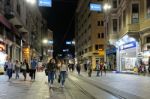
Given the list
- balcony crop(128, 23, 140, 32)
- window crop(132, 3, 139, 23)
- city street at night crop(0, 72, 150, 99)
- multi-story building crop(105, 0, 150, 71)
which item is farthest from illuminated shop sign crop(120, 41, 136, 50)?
city street at night crop(0, 72, 150, 99)

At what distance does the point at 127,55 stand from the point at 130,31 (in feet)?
24.4

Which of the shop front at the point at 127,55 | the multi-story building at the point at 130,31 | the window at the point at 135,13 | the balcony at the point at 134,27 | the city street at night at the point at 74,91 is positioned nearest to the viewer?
the city street at night at the point at 74,91

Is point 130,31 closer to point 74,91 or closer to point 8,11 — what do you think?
point 8,11

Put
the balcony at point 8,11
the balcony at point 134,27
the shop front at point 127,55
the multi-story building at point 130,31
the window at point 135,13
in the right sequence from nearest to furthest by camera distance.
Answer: the multi-story building at point 130,31
the balcony at point 134,27
the window at point 135,13
the shop front at point 127,55
the balcony at point 8,11

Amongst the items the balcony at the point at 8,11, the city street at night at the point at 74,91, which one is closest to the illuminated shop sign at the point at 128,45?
the balcony at the point at 8,11

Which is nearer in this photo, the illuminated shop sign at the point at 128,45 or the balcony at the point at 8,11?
the illuminated shop sign at the point at 128,45

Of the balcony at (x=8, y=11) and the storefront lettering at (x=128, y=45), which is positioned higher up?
the balcony at (x=8, y=11)

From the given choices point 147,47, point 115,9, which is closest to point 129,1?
point 147,47

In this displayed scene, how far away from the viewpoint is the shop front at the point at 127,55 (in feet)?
160

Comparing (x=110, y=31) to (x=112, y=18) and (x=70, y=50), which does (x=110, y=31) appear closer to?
(x=112, y=18)

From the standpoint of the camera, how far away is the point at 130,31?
4662cm

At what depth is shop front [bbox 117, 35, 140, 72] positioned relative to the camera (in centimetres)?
4878

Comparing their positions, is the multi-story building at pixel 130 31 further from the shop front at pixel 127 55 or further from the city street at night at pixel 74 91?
the city street at night at pixel 74 91

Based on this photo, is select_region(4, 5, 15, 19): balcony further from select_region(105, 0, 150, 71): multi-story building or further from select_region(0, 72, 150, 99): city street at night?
select_region(0, 72, 150, 99): city street at night
